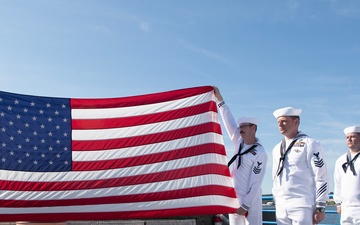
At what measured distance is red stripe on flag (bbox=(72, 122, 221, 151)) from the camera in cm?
600

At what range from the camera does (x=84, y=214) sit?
5703 millimetres

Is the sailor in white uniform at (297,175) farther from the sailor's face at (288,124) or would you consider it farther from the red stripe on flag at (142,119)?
the red stripe on flag at (142,119)

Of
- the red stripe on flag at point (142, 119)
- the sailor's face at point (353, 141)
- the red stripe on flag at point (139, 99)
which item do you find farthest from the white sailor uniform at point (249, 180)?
the sailor's face at point (353, 141)

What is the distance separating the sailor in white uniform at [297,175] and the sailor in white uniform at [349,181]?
0.75m

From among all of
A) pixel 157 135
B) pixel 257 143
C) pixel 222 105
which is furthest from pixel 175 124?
pixel 257 143

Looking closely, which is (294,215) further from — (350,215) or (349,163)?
(349,163)

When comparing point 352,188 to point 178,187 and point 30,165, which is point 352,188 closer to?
point 178,187

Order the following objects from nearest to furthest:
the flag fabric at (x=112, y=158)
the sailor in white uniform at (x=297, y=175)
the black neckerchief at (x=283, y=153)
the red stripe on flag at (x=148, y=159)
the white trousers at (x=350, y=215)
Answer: the sailor in white uniform at (x=297, y=175)
the black neckerchief at (x=283, y=153)
the white trousers at (x=350, y=215)
the flag fabric at (x=112, y=158)
the red stripe on flag at (x=148, y=159)

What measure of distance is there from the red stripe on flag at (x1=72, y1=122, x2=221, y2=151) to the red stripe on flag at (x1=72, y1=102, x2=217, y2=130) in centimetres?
19

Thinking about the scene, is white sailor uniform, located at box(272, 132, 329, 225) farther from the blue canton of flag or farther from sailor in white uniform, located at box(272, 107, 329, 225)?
the blue canton of flag

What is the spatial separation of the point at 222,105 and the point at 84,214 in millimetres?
2235

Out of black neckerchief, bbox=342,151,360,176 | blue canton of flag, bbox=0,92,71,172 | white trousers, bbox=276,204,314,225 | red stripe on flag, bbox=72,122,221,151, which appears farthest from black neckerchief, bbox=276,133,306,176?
blue canton of flag, bbox=0,92,71,172

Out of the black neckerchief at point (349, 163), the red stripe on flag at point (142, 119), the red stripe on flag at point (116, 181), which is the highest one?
the red stripe on flag at point (142, 119)

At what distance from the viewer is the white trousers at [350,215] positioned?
5191 mm
